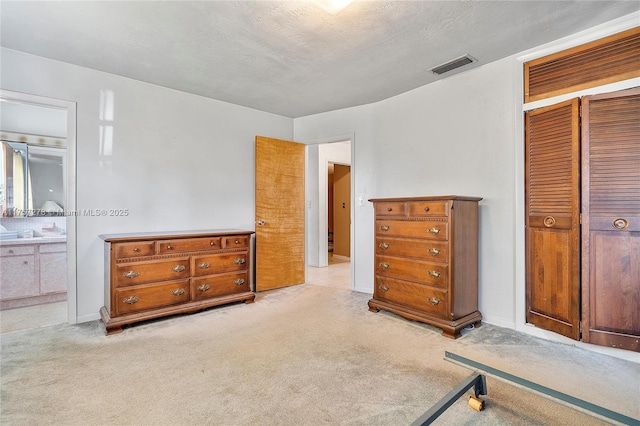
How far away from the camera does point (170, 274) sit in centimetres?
299

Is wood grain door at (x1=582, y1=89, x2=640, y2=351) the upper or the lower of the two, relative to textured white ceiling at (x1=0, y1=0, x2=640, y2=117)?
lower

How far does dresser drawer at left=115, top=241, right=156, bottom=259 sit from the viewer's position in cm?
273

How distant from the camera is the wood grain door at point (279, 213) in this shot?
4156 millimetres

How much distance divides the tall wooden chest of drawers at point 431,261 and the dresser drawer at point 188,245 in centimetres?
183

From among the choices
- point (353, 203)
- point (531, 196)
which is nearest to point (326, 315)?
point (353, 203)

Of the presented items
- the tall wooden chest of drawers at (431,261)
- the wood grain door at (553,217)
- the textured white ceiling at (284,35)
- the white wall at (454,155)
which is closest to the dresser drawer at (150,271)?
the textured white ceiling at (284,35)

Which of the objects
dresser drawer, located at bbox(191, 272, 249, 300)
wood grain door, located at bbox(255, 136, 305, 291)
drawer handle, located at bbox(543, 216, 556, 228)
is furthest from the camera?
wood grain door, located at bbox(255, 136, 305, 291)

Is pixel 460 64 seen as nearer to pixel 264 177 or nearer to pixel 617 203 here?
pixel 617 203

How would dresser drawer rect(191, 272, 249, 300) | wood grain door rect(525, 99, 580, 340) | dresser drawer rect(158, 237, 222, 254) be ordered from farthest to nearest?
1. dresser drawer rect(191, 272, 249, 300)
2. dresser drawer rect(158, 237, 222, 254)
3. wood grain door rect(525, 99, 580, 340)

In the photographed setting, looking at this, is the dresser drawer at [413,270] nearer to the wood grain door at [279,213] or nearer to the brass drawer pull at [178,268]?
the wood grain door at [279,213]

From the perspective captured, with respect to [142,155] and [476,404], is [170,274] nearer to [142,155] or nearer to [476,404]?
[142,155]

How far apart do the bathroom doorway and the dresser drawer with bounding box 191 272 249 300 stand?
1.13 meters

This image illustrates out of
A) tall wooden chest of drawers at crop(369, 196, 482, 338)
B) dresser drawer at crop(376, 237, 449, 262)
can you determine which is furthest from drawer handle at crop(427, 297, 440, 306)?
dresser drawer at crop(376, 237, 449, 262)

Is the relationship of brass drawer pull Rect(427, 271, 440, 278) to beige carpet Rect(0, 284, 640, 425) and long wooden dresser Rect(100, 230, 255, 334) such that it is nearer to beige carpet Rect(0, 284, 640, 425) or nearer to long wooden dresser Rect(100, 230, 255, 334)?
beige carpet Rect(0, 284, 640, 425)
